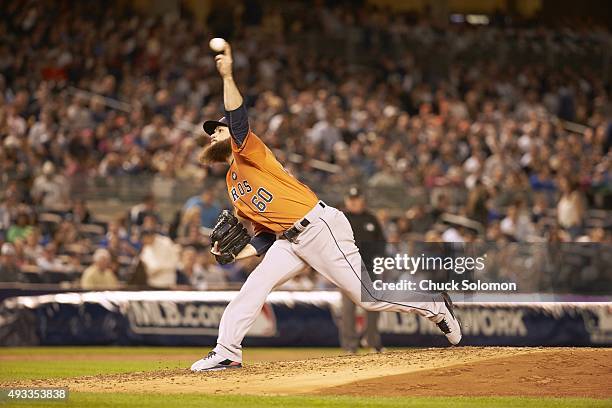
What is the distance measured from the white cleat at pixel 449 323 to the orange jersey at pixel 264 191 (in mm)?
1502

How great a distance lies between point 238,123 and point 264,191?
2.08 feet

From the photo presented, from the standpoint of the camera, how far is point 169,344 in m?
17.0

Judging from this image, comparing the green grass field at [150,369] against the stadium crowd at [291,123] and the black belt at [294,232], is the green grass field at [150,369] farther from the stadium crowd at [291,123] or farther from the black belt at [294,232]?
the stadium crowd at [291,123]

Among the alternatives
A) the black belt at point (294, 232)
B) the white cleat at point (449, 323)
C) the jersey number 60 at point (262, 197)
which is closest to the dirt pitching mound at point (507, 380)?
the white cleat at point (449, 323)

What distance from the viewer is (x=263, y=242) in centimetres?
1015

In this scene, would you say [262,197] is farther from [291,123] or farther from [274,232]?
[291,123]

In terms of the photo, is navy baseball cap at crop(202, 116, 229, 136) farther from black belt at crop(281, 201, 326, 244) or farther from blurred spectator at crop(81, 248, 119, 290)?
blurred spectator at crop(81, 248, 119, 290)

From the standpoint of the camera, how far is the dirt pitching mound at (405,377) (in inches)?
370

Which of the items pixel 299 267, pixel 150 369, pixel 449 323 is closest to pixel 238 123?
pixel 299 267

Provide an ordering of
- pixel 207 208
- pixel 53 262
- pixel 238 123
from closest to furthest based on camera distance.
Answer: pixel 238 123
pixel 53 262
pixel 207 208

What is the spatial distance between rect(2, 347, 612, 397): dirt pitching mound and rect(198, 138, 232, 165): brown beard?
178 cm

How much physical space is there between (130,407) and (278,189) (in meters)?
2.30

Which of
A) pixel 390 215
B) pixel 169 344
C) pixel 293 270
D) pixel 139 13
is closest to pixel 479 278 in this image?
pixel 293 270

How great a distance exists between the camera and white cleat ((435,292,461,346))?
10.4 m
